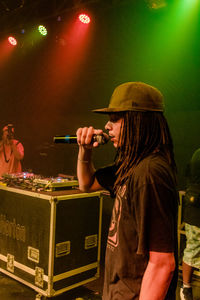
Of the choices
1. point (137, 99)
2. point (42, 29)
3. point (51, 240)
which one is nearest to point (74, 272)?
point (51, 240)

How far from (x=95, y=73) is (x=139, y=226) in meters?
3.91

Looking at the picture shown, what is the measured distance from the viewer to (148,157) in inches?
46.4

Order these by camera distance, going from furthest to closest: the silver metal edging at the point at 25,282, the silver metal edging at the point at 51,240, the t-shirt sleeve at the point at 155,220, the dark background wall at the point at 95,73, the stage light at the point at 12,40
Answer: the stage light at the point at 12,40 → the dark background wall at the point at 95,73 → the silver metal edging at the point at 25,282 → the silver metal edging at the point at 51,240 → the t-shirt sleeve at the point at 155,220

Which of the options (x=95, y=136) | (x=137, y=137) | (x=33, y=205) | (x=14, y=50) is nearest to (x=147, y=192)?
(x=137, y=137)

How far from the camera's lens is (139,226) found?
1.08m

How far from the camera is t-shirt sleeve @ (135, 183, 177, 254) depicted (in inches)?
41.1

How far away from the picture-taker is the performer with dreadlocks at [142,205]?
1052 mm

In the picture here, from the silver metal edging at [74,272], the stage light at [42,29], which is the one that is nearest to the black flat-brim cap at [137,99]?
the silver metal edging at [74,272]

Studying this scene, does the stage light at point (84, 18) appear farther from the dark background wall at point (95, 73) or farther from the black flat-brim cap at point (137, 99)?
the black flat-brim cap at point (137, 99)

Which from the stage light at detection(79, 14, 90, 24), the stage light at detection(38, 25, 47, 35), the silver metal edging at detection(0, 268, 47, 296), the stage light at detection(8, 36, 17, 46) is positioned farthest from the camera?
the stage light at detection(8, 36, 17, 46)

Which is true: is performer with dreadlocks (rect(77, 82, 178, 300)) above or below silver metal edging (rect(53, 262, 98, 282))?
above

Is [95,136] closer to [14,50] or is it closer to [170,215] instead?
[170,215]

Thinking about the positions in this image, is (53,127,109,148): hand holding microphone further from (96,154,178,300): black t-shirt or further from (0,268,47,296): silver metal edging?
(0,268,47,296): silver metal edging

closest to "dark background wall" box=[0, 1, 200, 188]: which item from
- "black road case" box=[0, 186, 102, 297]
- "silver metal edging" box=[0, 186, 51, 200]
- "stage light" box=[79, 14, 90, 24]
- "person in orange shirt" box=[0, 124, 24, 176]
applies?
"stage light" box=[79, 14, 90, 24]
